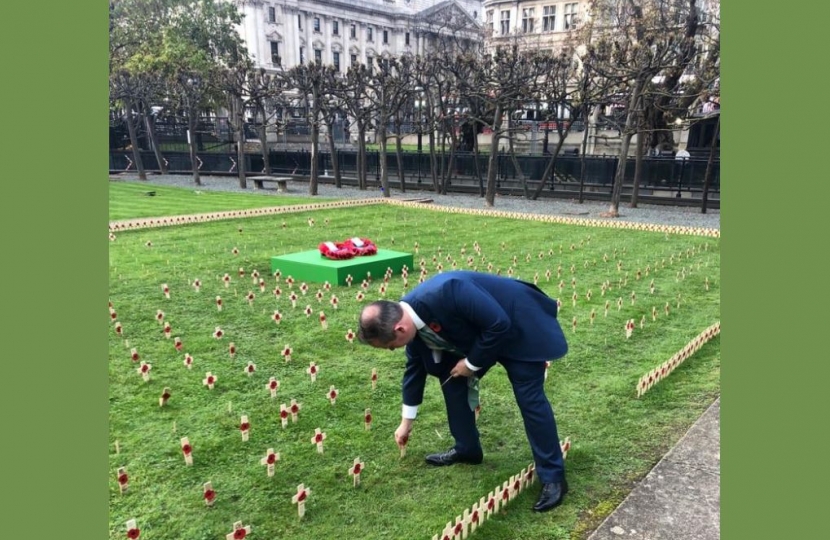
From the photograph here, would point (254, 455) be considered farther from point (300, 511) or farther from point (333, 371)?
point (333, 371)

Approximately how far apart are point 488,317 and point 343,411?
220 centimetres

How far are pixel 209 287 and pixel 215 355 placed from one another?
9.90ft

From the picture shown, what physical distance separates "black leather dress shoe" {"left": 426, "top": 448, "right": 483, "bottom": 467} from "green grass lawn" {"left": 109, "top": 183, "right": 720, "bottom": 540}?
52mm

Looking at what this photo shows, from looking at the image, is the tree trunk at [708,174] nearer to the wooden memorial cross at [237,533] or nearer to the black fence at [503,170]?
the black fence at [503,170]

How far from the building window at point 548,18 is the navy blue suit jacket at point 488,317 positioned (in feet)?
208

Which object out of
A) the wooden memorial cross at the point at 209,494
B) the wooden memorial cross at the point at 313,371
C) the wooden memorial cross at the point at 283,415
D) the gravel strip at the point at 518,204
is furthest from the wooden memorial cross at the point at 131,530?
the gravel strip at the point at 518,204

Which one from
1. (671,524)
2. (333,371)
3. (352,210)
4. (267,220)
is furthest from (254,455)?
(352,210)

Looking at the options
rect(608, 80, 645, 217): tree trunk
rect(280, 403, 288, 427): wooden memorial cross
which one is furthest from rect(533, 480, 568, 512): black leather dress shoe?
rect(608, 80, 645, 217): tree trunk

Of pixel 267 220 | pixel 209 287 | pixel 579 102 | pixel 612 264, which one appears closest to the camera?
pixel 209 287

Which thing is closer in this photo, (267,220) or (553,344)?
(553,344)

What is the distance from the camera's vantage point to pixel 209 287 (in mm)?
8969

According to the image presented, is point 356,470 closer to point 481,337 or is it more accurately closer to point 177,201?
point 481,337

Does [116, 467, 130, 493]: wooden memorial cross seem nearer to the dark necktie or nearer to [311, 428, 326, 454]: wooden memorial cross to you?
[311, 428, 326, 454]: wooden memorial cross

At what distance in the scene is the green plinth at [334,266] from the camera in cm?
912
